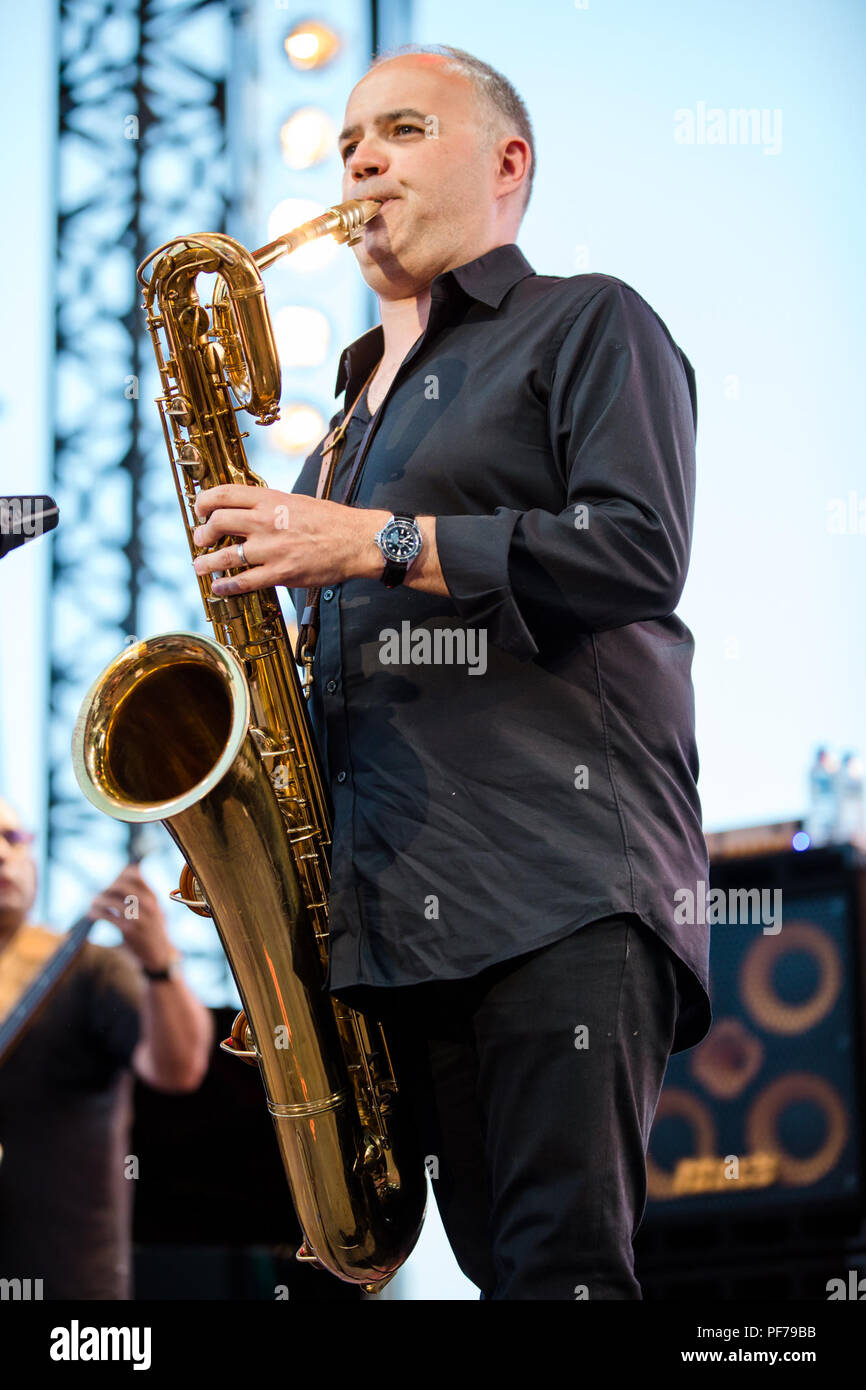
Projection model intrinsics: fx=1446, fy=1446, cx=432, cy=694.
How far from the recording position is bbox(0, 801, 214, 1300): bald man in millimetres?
3471

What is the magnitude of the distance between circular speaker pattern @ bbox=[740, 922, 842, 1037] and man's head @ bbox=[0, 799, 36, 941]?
217cm

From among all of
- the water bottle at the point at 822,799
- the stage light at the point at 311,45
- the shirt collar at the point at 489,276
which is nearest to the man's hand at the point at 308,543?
the shirt collar at the point at 489,276

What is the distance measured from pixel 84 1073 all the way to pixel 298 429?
84.1 inches

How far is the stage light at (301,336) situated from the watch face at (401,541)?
120 inches

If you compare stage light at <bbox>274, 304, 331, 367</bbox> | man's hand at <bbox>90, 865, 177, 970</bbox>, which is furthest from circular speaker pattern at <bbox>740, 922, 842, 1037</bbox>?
stage light at <bbox>274, 304, 331, 367</bbox>

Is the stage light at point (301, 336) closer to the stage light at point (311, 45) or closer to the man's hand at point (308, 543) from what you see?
the stage light at point (311, 45)

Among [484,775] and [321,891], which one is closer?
[484,775]

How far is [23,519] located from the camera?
5.21ft

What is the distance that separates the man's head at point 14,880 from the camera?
3861 millimetres

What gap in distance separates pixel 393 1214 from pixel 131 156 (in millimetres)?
4022

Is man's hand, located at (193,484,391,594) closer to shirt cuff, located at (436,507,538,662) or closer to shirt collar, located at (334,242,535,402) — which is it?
shirt cuff, located at (436,507,538,662)
